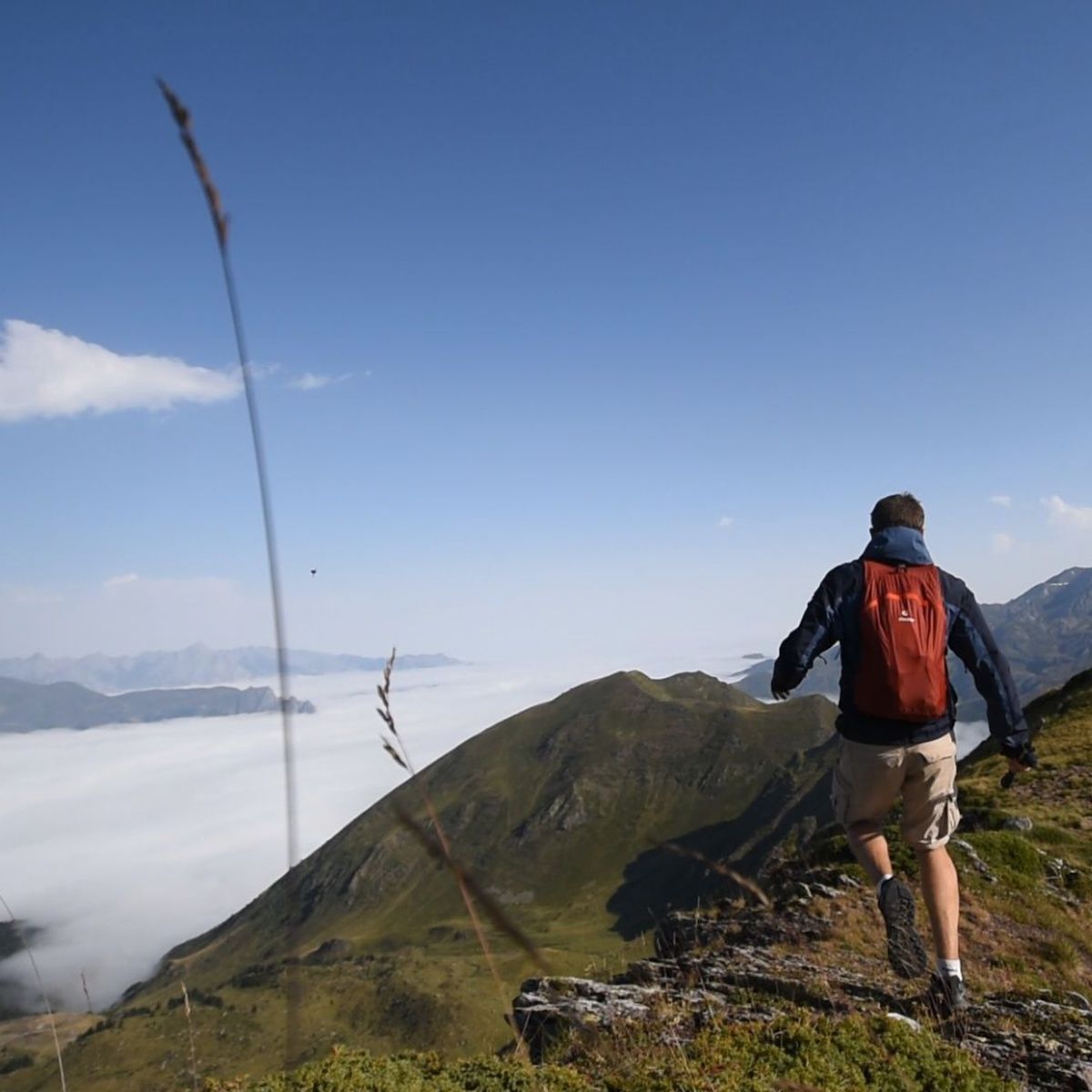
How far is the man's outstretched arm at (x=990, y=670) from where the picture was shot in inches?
260

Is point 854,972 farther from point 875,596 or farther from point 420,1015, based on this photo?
point 420,1015

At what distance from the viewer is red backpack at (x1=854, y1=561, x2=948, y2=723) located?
6.20m

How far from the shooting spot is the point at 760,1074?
4.65 m

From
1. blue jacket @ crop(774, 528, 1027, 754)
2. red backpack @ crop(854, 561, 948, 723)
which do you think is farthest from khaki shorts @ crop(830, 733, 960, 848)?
red backpack @ crop(854, 561, 948, 723)

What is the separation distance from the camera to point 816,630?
646 centimetres

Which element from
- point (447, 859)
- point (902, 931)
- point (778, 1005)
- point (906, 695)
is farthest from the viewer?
point (902, 931)

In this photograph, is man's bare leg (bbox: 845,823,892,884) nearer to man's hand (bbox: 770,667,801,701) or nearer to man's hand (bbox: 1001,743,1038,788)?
man's hand (bbox: 1001,743,1038,788)

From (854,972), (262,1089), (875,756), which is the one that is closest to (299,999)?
(262,1089)

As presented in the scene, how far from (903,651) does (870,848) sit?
2.01 m

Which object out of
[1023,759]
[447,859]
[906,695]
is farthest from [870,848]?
[447,859]

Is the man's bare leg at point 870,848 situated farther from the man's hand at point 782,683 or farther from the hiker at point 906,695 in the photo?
the man's hand at point 782,683

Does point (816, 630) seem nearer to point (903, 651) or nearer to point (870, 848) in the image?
point (903, 651)

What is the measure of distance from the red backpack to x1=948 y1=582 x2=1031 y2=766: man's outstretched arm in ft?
0.94

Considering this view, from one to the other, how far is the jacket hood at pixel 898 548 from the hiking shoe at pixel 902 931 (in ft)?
9.12
